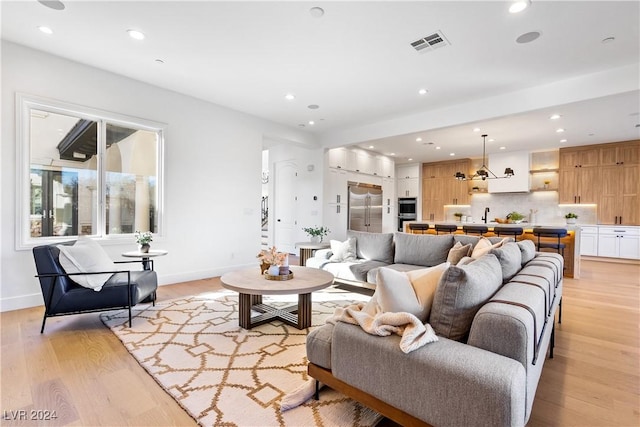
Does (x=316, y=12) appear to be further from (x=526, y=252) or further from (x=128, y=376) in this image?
(x=128, y=376)

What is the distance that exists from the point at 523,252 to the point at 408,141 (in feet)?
16.1

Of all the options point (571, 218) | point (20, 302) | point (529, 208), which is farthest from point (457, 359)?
point (529, 208)

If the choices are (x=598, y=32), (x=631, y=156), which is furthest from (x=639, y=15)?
(x=631, y=156)

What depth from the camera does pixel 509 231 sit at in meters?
5.72

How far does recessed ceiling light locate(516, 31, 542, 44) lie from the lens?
3055 mm

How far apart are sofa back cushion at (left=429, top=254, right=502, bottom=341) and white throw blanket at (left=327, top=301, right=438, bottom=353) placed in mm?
78

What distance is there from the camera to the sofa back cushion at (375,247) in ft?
14.6

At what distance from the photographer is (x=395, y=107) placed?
5.29 m

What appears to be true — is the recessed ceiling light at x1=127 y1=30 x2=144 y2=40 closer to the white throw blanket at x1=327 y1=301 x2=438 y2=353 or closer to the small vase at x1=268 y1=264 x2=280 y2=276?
the small vase at x1=268 y1=264 x2=280 y2=276

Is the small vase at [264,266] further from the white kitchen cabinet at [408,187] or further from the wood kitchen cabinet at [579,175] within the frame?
the wood kitchen cabinet at [579,175]

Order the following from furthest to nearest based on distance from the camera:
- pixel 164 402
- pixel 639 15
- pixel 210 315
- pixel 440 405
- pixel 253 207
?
1. pixel 253 207
2. pixel 210 315
3. pixel 639 15
4. pixel 164 402
5. pixel 440 405

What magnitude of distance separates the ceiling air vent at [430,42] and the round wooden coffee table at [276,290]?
272cm

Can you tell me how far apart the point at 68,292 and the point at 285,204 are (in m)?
5.59

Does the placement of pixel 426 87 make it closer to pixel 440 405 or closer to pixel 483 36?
pixel 483 36
